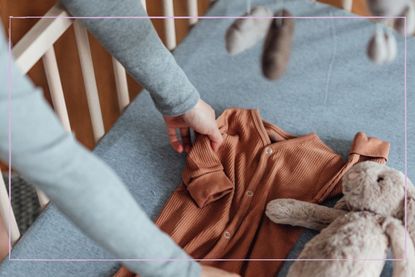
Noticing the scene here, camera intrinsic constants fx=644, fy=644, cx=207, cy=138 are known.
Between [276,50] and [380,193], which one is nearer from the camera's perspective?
[276,50]

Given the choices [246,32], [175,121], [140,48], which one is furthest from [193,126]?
[246,32]

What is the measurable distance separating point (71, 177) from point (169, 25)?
1.72ft

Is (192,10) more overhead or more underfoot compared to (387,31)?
more underfoot

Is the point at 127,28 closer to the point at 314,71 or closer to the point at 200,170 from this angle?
the point at 200,170

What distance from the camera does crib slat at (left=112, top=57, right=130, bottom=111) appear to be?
89 cm

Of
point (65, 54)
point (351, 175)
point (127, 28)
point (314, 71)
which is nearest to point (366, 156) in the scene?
point (351, 175)

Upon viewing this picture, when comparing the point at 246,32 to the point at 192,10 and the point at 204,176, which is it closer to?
the point at 204,176

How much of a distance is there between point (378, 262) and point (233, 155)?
0.24 metres

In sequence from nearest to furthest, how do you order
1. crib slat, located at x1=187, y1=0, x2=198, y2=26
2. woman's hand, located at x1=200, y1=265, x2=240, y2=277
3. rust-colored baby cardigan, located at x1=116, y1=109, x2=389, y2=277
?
woman's hand, located at x1=200, y1=265, x2=240, y2=277
rust-colored baby cardigan, located at x1=116, y1=109, x2=389, y2=277
crib slat, located at x1=187, y1=0, x2=198, y2=26

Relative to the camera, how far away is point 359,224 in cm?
72

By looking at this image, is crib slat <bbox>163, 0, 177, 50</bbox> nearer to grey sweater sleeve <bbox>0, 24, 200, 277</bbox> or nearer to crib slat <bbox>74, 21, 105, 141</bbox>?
crib slat <bbox>74, 21, 105, 141</bbox>

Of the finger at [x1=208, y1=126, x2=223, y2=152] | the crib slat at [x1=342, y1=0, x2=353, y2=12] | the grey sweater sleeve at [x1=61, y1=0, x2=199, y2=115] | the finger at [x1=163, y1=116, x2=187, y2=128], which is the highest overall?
the grey sweater sleeve at [x1=61, y1=0, x2=199, y2=115]

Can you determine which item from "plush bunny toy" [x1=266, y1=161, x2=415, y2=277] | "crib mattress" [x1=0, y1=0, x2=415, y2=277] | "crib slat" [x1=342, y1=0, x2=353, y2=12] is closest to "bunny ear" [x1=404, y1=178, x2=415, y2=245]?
"plush bunny toy" [x1=266, y1=161, x2=415, y2=277]

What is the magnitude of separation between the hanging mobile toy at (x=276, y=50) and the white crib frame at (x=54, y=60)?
0.97 ft
